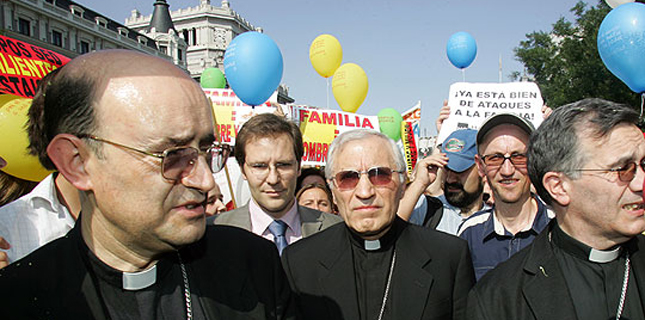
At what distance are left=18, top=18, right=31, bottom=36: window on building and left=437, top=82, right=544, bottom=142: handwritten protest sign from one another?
4145 centimetres

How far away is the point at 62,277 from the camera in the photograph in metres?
1.40

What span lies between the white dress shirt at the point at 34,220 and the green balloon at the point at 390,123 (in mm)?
8942

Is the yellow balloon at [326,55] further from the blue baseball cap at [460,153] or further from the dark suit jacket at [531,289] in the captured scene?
the dark suit jacket at [531,289]

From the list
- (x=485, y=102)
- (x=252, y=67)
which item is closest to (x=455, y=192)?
(x=485, y=102)

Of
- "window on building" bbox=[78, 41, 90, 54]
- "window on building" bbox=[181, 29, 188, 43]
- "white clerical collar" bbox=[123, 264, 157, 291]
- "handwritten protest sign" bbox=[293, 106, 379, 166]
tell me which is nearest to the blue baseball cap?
"white clerical collar" bbox=[123, 264, 157, 291]

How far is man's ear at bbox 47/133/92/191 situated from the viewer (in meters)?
1.38

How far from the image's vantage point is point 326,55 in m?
9.36

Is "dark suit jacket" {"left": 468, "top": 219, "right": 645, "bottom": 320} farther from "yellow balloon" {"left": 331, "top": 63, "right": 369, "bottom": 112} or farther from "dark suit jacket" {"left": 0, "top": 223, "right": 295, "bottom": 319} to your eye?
"yellow balloon" {"left": 331, "top": 63, "right": 369, "bottom": 112}

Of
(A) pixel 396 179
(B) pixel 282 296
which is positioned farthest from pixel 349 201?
(B) pixel 282 296

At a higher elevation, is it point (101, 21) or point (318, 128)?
point (101, 21)

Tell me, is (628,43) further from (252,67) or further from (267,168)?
(252,67)

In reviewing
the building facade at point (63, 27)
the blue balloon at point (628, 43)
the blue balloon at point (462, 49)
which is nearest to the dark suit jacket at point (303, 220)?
the blue balloon at point (628, 43)

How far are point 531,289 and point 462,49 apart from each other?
8548mm

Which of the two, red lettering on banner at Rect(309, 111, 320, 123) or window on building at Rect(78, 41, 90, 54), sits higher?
window on building at Rect(78, 41, 90, 54)
